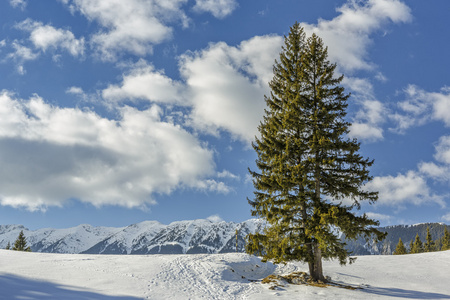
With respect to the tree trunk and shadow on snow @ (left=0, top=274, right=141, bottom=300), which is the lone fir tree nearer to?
the tree trunk

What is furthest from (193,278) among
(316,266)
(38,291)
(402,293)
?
(402,293)

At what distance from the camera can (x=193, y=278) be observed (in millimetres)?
19188

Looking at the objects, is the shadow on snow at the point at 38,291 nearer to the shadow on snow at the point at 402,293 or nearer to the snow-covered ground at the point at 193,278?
the snow-covered ground at the point at 193,278

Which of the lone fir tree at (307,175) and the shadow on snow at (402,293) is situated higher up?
the lone fir tree at (307,175)

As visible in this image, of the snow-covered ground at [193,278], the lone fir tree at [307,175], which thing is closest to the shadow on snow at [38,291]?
the snow-covered ground at [193,278]

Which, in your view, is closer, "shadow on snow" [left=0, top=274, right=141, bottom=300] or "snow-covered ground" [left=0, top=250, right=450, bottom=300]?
"shadow on snow" [left=0, top=274, right=141, bottom=300]

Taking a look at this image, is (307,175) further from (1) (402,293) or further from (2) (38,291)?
(2) (38,291)

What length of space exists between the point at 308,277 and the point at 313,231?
12.9 feet

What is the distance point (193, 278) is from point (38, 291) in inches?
326

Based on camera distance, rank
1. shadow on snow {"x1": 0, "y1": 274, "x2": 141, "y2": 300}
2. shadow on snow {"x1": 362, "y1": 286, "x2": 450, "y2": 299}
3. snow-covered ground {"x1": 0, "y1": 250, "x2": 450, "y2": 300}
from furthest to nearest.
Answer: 1. shadow on snow {"x1": 362, "y1": 286, "x2": 450, "y2": 299}
2. snow-covered ground {"x1": 0, "y1": 250, "x2": 450, "y2": 300}
3. shadow on snow {"x1": 0, "y1": 274, "x2": 141, "y2": 300}

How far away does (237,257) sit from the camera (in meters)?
25.6

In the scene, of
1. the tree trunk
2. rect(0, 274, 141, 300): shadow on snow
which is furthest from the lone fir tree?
rect(0, 274, 141, 300): shadow on snow

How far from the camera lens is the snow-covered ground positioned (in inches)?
621

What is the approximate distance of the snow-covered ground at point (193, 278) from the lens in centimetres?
1578
